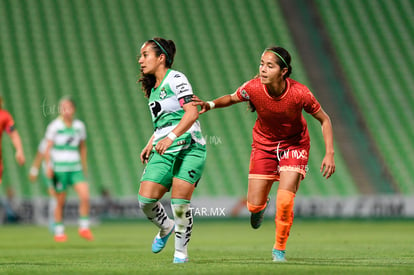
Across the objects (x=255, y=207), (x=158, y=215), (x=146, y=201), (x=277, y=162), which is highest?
(x=277, y=162)

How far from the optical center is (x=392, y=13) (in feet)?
94.5

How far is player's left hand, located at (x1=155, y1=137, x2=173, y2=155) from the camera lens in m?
6.83

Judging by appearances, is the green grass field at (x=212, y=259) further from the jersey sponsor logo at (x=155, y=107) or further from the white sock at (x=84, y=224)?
the jersey sponsor logo at (x=155, y=107)

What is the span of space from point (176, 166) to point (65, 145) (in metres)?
6.54

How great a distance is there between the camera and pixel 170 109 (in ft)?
24.0

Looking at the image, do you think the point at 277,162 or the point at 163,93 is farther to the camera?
the point at 277,162

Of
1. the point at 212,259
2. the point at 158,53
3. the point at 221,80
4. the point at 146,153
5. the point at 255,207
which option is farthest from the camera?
the point at 221,80

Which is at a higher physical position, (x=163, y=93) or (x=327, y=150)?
(x=163, y=93)

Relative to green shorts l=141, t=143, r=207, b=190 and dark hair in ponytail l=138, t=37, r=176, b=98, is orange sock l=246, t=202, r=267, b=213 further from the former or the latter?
dark hair in ponytail l=138, t=37, r=176, b=98

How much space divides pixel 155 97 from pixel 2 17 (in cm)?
2064

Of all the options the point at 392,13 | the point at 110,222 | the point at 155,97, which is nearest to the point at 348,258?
the point at 155,97

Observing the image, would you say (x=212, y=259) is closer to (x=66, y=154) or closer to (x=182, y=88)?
(x=182, y=88)

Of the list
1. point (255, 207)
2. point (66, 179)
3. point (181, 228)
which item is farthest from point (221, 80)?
point (181, 228)

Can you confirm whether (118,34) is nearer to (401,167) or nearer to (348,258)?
(401,167)
